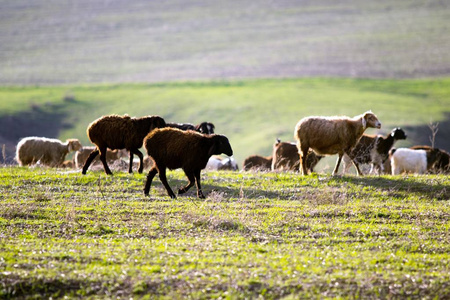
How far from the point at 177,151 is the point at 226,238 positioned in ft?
13.0

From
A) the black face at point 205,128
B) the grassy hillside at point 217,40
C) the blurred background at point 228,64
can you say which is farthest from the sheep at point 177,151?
the grassy hillside at point 217,40

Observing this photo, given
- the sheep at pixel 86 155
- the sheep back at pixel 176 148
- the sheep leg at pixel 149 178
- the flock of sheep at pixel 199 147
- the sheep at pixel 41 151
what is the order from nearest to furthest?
1. the sheep back at pixel 176 148
2. the flock of sheep at pixel 199 147
3. the sheep leg at pixel 149 178
4. the sheep at pixel 41 151
5. the sheep at pixel 86 155

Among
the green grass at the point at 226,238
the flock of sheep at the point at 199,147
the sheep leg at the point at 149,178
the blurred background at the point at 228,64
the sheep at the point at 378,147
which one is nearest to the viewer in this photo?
the green grass at the point at 226,238

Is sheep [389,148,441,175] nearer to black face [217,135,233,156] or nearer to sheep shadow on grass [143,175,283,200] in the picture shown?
sheep shadow on grass [143,175,283,200]

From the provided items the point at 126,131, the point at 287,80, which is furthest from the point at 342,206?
the point at 287,80

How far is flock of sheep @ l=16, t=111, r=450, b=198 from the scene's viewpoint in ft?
50.0

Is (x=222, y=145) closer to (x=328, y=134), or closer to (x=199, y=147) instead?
(x=199, y=147)

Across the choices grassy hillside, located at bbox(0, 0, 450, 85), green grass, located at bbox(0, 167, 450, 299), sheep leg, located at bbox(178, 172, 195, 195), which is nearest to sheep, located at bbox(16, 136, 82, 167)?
green grass, located at bbox(0, 167, 450, 299)

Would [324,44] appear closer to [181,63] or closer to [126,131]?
[181,63]

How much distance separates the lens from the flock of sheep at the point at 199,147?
15250 mm

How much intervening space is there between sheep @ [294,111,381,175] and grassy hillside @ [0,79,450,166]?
30469mm

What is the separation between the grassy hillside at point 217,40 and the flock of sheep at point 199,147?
60351 mm

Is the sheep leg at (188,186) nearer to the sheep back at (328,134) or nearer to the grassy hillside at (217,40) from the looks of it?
the sheep back at (328,134)

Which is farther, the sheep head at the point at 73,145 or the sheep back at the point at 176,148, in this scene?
the sheep head at the point at 73,145
